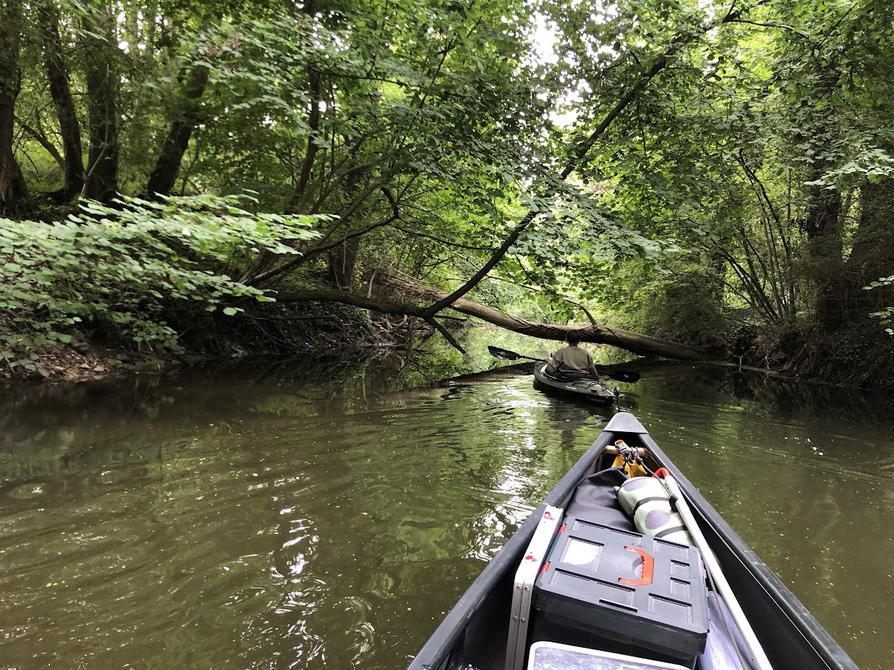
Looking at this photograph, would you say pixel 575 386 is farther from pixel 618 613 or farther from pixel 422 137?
pixel 618 613

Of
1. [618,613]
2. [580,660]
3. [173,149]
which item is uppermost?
[173,149]

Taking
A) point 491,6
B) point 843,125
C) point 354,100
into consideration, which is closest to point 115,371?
point 354,100

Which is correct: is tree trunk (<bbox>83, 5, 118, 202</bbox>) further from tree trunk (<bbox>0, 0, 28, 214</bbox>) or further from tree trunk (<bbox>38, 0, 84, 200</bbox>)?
tree trunk (<bbox>0, 0, 28, 214</bbox>)

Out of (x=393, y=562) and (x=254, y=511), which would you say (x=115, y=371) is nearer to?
(x=254, y=511)

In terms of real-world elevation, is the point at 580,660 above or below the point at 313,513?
above

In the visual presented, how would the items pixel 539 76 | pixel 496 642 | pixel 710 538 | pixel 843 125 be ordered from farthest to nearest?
pixel 539 76
pixel 843 125
pixel 710 538
pixel 496 642

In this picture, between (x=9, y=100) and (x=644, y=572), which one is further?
(x=9, y=100)

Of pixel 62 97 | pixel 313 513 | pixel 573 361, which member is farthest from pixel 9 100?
pixel 573 361

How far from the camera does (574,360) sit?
28.1 feet

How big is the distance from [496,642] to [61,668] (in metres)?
1.82

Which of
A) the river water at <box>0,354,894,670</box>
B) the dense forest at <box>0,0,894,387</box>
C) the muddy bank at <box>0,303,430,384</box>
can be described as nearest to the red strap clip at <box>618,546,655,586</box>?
the river water at <box>0,354,894,670</box>

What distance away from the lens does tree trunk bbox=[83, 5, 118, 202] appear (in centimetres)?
642

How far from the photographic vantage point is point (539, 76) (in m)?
6.36

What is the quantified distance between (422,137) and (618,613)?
5.57 meters
